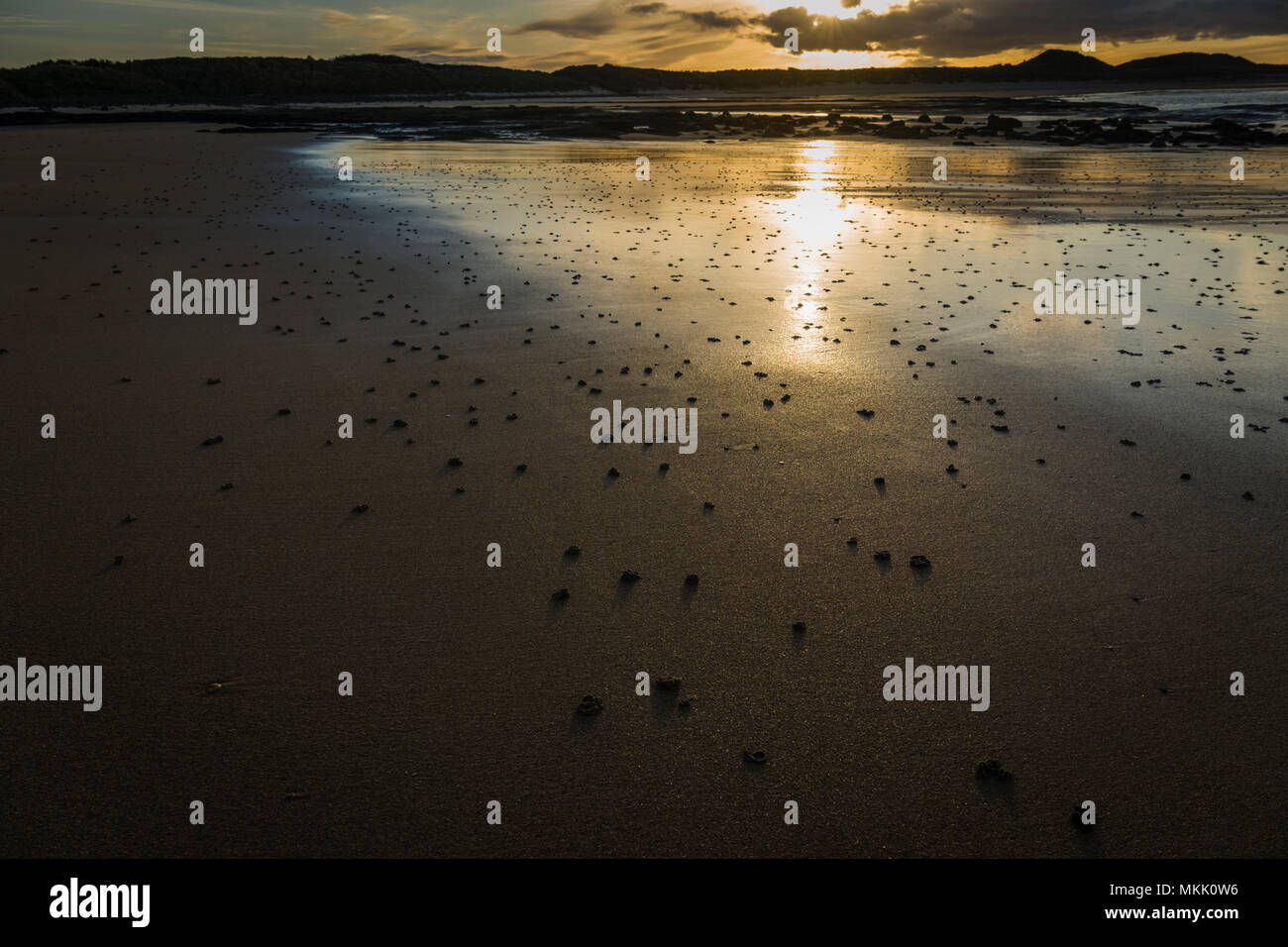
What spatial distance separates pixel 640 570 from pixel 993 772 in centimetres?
309

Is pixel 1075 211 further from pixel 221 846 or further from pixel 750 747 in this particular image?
pixel 221 846

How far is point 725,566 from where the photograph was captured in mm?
6781

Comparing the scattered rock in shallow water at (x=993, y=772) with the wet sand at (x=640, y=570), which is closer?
the wet sand at (x=640, y=570)

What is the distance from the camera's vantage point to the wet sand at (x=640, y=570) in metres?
4.63

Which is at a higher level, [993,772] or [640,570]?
[640,570]

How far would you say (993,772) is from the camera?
4.78m

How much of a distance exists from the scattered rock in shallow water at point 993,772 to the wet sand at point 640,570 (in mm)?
48

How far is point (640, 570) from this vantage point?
6.79 metres

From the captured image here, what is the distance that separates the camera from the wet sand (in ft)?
15.2

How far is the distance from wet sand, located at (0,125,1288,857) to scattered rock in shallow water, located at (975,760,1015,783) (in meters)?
0.05

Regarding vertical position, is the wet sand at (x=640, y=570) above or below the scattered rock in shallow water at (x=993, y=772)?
above

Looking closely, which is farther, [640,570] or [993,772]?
[640,570]

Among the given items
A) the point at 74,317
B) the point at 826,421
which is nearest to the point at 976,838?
the point at 826,421

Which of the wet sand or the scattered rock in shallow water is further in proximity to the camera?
the scattered rock in shallow water
